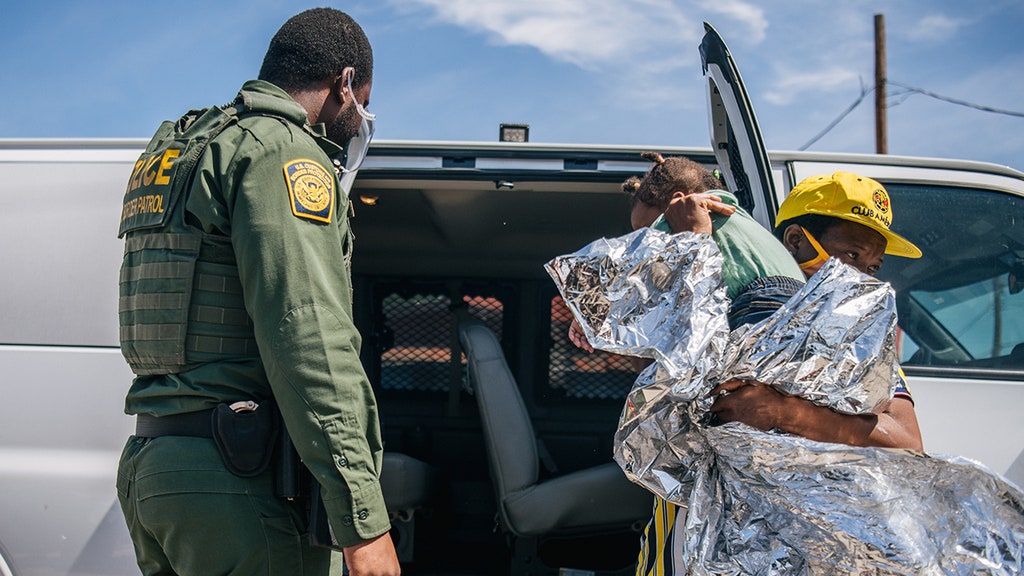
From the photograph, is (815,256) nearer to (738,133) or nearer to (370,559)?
(738,133)

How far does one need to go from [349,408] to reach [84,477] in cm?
103

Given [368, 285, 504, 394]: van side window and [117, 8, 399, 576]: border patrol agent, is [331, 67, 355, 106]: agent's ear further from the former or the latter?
[368, 285, 504, 394]: van side window

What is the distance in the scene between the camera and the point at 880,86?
1362 centimetres

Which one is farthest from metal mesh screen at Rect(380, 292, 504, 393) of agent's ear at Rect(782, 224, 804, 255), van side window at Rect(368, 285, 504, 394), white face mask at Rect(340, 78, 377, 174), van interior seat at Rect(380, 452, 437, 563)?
agent's ear at Rect(782, 224, 804, 255)

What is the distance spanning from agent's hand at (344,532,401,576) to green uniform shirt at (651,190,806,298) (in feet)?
2.68

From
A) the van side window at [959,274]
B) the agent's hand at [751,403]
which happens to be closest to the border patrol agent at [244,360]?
the agent's hand at [751,403]

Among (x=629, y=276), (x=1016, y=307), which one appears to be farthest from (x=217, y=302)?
(x=1016, y=307)

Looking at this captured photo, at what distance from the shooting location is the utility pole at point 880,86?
13.4 meters

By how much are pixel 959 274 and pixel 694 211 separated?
1121 millimetres

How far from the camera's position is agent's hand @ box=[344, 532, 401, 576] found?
1449 mm

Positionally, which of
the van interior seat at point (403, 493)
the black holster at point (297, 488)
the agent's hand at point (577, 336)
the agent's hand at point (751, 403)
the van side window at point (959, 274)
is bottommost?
the van interior seat at point (403, 493)

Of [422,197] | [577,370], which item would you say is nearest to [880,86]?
[577,370]

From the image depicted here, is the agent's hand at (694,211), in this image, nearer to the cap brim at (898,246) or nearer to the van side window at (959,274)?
the cap brim at (898,246)

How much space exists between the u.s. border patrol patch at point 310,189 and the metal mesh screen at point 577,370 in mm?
2382
